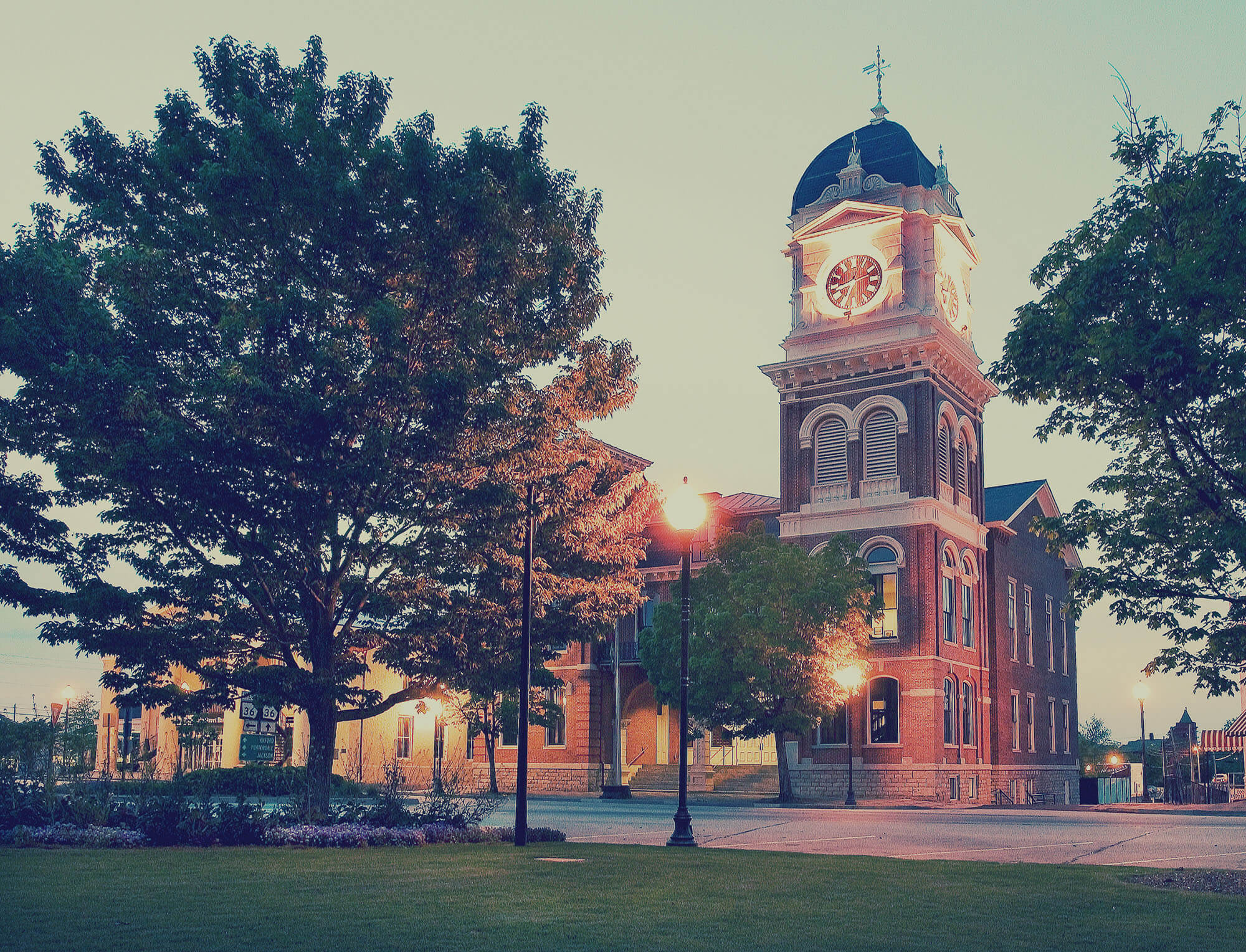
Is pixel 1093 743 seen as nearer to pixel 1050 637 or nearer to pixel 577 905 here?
pixel 1050 637

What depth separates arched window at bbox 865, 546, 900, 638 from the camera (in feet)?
149

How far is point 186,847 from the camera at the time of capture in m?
16.6

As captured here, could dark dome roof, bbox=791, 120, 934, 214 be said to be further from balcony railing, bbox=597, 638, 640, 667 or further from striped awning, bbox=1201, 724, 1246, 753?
striped awning, bbox=1201, 724, 1246, 753

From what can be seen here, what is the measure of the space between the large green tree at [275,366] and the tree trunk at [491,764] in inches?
1136

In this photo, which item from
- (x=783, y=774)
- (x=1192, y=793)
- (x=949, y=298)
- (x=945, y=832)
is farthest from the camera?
(x=949, y=298)

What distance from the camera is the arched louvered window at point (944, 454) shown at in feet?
153

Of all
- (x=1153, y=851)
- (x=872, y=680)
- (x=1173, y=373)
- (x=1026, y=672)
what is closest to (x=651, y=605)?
(x=872, y=680)

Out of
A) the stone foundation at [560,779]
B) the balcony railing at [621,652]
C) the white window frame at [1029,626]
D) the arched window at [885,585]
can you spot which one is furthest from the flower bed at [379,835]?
the white window frame at [1029,626]

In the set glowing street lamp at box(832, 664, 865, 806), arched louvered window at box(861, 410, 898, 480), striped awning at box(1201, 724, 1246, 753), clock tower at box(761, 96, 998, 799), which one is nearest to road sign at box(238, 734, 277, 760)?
glowing street lamp at box(832, 664, 865, 806)

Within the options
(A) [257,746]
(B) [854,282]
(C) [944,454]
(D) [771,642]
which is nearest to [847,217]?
(B) [854,282]

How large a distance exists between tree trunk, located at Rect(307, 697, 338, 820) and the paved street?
453 centimetres

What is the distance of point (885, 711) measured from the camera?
148 feet

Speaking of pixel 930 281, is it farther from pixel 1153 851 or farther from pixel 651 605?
pixel 1153 851

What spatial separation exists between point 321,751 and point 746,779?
3040 centimetres
